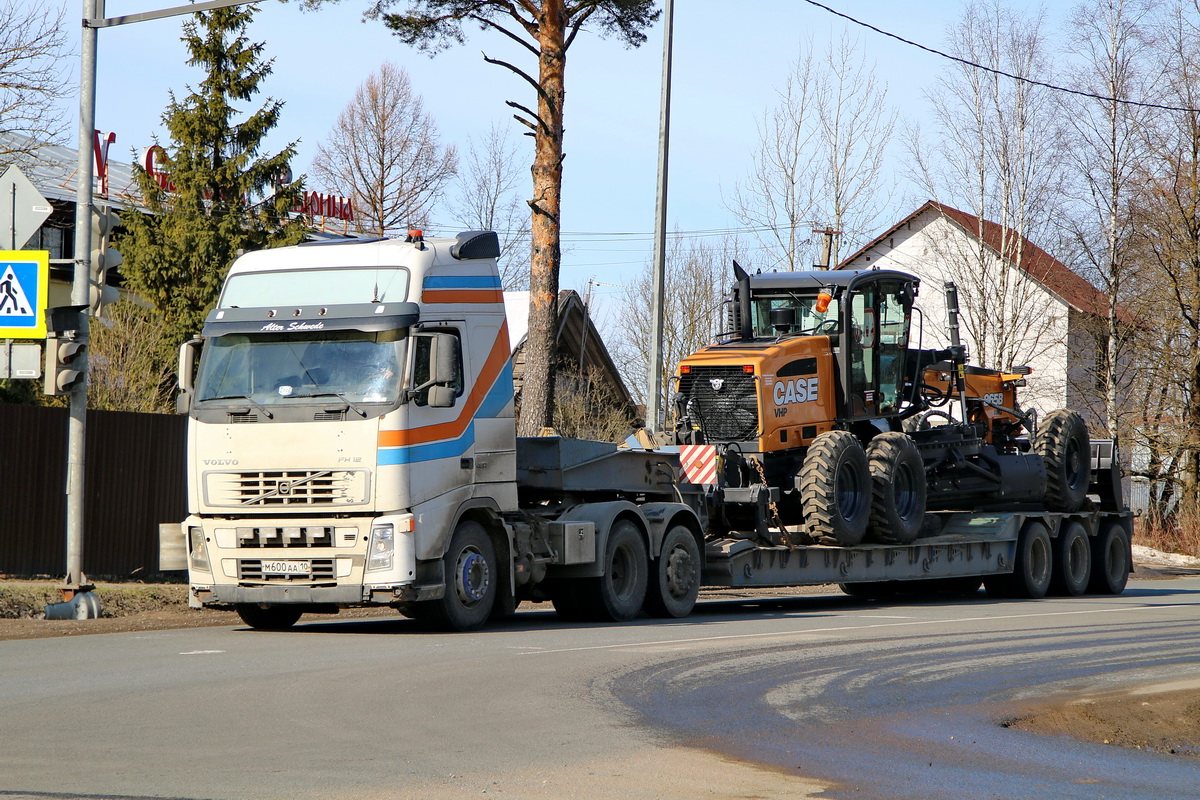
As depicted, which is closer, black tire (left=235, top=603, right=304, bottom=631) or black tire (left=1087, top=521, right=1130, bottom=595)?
black tire (left=235, top=603, right=304, bottom=631)

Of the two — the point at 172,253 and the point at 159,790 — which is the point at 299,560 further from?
the point at 172,253

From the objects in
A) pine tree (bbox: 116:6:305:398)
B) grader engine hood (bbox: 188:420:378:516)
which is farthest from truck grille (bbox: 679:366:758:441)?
pine tree (bbox: 116:6:305:398)

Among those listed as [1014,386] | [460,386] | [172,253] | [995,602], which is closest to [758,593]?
[995,602]

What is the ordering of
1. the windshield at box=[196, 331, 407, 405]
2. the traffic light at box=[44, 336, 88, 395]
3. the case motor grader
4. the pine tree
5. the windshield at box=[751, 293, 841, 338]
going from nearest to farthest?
the windshield at box=[196, 331, 407, 405] < the traffic light at box=[44, 336, 88, 395] < the case motor grader < the windshield at box=[751, 293, 841, 338] < the pine tree

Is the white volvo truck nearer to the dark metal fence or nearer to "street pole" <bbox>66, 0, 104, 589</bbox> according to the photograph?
"street pole" <bbox>66, 0, 104, 589</bbox>

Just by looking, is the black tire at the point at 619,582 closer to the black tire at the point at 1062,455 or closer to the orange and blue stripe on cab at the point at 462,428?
the orange and blue stripe on cab at the point at 462,428

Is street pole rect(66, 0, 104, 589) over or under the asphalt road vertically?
over

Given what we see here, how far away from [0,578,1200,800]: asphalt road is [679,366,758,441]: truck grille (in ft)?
10.1

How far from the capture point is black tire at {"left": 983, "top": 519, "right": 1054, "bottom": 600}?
19.6m

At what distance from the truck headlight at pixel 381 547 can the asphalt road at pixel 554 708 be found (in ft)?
2.32

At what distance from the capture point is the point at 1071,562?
20953 millimetres

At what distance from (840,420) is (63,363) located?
9123 millimetres

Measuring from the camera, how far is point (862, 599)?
20.1 meters

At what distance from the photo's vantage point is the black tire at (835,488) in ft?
52.1
